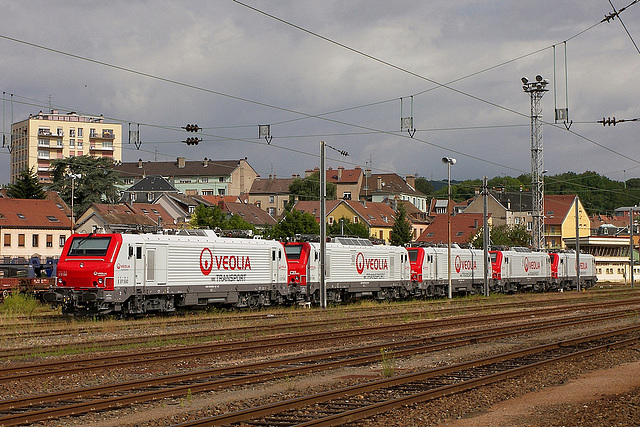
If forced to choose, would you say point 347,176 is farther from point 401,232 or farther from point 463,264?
point 463,264

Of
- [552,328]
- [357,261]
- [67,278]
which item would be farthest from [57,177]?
[552,328]

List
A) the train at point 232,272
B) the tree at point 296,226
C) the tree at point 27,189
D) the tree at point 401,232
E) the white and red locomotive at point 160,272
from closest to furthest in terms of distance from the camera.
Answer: the white and red locomotive at point 160,272 → the train at point 232,272 → the tree at point 296,226 → the tree at point 27,189 → the tree at point 401,232

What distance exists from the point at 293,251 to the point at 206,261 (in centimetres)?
727

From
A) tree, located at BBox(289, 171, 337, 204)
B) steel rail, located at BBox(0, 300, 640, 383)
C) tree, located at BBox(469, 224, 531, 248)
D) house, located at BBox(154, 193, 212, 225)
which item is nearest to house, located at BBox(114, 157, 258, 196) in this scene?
tree, located at BBox(289, 171, 337, 204)

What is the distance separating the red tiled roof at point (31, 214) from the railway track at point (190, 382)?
5913 centimetres

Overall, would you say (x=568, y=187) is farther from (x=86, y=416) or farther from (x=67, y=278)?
(x=86, y=416)

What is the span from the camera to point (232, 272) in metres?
32.6

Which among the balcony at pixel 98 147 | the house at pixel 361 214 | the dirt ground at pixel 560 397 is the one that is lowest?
the dirt ground at pixel 560 397

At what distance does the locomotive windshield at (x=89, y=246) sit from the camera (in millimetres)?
27391

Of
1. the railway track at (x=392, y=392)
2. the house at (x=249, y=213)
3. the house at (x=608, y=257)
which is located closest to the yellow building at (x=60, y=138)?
the house at (x=249, y=213)

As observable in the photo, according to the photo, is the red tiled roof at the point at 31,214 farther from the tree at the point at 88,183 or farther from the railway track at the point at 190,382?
the railway track at the point at 190,382

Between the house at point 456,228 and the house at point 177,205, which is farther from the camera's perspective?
the house at point 177,205

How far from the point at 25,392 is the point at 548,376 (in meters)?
9.91

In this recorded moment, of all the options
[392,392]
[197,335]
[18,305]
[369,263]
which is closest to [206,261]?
[197,335]
